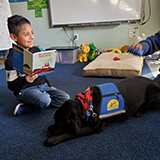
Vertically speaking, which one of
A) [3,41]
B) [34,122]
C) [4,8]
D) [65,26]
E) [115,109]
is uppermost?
[4,8]

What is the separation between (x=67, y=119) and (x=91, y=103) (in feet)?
0.60

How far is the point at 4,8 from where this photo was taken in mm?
2979

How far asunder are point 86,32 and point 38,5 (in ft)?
3.58

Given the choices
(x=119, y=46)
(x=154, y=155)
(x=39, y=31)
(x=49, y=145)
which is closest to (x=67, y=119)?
(x=49, y=145)

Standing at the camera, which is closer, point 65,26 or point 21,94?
point 21,94

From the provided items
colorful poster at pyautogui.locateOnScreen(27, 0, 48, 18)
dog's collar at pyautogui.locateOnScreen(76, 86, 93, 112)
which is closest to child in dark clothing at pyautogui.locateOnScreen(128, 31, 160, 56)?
dog's collar at pyautogui.locateOnScreen(76, 86, 93, 112)

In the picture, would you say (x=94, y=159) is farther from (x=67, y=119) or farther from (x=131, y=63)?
(x=131, y=63)

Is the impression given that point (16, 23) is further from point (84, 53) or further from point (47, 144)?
point (84, 53)

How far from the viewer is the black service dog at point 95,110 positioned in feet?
2.96

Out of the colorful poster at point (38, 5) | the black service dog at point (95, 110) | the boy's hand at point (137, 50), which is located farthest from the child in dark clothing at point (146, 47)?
the colorful poster at point (38, 5)

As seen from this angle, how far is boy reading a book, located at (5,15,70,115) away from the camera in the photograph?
3.86 feet

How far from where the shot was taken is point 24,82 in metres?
1.19

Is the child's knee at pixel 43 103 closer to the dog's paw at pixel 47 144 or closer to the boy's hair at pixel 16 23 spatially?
the dog's paw at pixel 47 144

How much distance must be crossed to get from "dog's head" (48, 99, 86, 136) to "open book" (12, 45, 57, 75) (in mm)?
331
